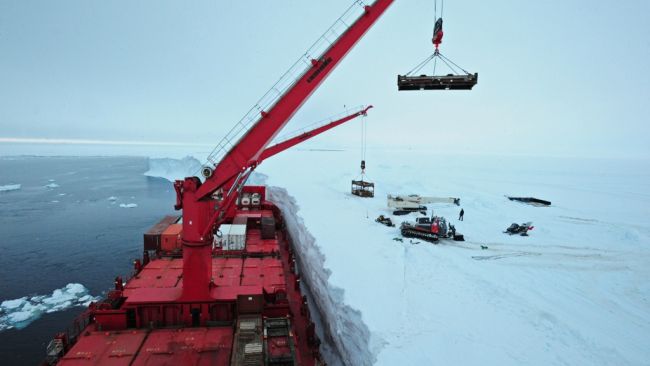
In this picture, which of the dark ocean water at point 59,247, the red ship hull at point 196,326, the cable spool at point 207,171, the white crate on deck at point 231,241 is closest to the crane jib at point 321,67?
the cable spool at point 207,171

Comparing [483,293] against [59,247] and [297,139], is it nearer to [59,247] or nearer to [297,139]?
[297,139]

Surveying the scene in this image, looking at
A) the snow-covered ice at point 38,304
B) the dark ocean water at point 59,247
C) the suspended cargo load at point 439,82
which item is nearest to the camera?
the suspended cargo load at point 439,82

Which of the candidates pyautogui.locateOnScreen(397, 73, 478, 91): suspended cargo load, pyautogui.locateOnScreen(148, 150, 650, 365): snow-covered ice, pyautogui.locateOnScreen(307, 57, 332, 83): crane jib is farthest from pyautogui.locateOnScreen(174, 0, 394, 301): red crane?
pyautogui.locateOnScreen(148, 150, 650, 365): snow-covered ice

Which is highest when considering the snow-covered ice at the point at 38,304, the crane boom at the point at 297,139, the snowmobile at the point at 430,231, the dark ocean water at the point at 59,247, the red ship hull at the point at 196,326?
the crane boom at the point at 297,139

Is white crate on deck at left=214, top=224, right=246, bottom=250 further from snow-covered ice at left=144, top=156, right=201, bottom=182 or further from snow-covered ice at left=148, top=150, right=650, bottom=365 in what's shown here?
snow-covered ice at left=144, top=156, right=201, bottom=182

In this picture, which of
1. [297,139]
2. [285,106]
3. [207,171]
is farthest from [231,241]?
[297,139]

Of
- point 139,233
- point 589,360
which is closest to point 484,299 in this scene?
point 589,360

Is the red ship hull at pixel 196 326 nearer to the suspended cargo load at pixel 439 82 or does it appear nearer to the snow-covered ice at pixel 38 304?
the suspended cargo load at pixel 439 82
